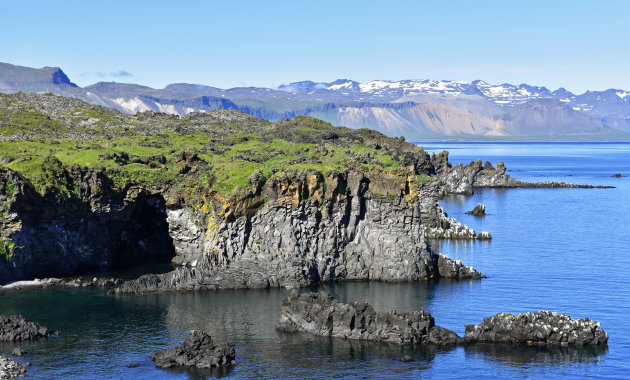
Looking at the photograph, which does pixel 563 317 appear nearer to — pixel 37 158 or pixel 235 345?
pixel 235 345

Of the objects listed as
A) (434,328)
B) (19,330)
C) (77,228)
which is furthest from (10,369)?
(77,228)

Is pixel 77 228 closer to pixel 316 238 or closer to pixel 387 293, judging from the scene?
pixel 316 238

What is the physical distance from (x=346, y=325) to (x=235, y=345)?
37.7 ft

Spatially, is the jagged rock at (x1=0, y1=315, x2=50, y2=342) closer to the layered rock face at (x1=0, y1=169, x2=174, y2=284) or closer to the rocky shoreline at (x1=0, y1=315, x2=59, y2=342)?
the rocky shoreline at (x1=0, y1=315, x2=59, y2=342)

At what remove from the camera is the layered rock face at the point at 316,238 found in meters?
104

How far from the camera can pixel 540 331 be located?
76188 millimetres

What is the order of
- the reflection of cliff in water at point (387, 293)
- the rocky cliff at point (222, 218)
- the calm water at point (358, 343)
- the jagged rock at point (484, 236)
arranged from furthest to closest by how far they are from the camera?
the jagged rock at point (484, 236), the rocky cliff at point (222, 218), the reflection of cliff in water at point (387, 293), the calm water at point (358, 343)

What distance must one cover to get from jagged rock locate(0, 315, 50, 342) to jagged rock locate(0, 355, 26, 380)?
799 cm

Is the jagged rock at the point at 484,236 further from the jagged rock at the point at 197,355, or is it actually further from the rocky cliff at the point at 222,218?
the jagged rock at the point at 197,355

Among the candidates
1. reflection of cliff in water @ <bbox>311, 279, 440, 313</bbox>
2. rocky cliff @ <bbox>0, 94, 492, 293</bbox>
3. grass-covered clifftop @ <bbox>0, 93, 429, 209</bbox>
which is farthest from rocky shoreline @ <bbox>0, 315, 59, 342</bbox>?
reflection of cliff in water @ <bbox>311, 279, 440, 313</bbox>

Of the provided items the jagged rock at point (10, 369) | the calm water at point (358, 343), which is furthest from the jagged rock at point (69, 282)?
the jagged rock at point (10, 369)

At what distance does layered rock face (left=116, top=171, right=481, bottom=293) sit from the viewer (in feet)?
343

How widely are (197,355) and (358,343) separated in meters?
16.4

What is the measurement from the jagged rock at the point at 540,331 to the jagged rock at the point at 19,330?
43593mm
